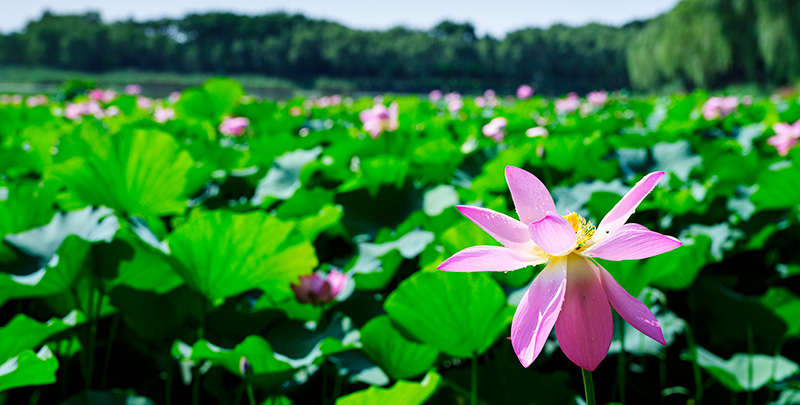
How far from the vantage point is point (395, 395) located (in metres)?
0.54

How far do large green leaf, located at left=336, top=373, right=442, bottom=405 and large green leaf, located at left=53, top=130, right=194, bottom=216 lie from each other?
56cm

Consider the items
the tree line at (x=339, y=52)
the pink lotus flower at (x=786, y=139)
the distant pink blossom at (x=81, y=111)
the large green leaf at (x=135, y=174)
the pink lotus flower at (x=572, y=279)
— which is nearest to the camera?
the pink lotus flower at (x=572, y=279)

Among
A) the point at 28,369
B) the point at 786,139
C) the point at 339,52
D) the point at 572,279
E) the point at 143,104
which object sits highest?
the point at 572,279

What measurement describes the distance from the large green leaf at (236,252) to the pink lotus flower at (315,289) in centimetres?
1

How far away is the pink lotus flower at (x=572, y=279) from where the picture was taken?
1.20 ft

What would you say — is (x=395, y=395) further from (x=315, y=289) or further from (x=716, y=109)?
(x=716, y=109)

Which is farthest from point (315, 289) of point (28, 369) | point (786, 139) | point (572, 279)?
point (786, 139)

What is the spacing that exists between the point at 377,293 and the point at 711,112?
83.4 inches

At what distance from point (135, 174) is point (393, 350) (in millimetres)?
568

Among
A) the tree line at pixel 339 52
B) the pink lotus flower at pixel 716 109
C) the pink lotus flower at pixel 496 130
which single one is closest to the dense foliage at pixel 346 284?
the pink lotus flower at pixel 496 130

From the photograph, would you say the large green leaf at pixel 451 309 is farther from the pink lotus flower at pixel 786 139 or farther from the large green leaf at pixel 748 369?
A: the pink lotus flower at pixel 786 139

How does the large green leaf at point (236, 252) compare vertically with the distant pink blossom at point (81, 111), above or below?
above

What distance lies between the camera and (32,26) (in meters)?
56.4

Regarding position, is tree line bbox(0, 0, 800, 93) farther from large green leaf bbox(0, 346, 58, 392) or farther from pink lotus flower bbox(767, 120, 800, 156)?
large green leaf bbox(0, 346, 58, 392)
